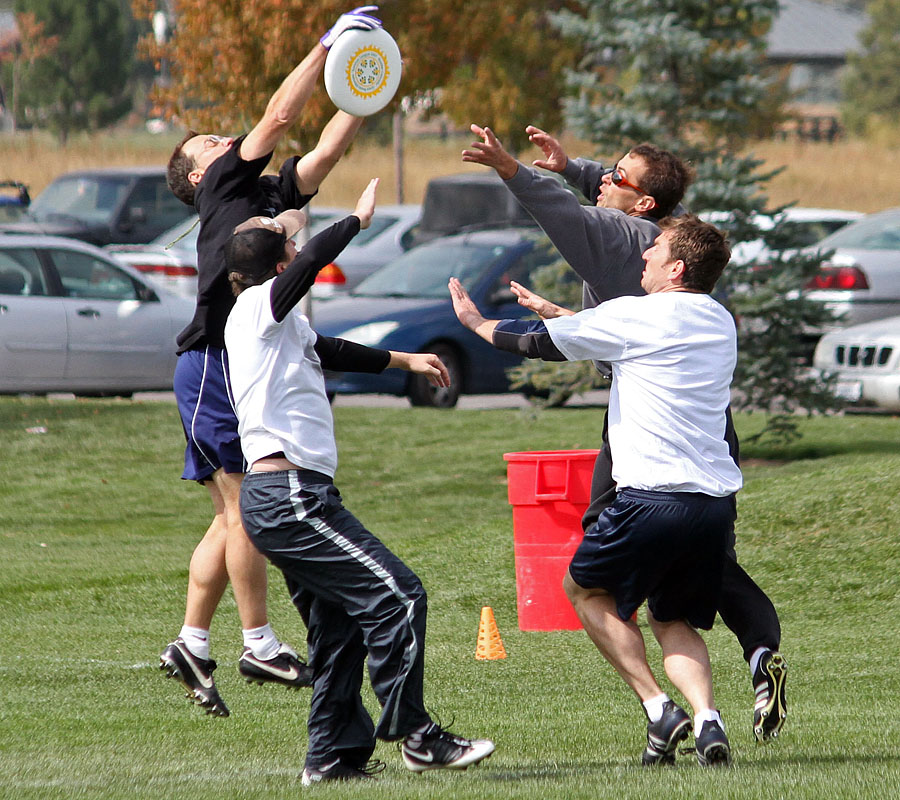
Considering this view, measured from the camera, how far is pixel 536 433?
14062 millimetres

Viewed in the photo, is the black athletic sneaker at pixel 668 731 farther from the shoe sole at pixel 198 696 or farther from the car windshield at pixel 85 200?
the car windshield at pixel 85 200

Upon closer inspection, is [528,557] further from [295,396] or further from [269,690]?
[295,396]

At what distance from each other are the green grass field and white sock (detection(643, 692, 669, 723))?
191mm

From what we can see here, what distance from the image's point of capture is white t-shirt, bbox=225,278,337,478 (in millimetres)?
4855

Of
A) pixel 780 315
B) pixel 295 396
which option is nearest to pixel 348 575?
pixel 295 396

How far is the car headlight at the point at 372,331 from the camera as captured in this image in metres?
15.3

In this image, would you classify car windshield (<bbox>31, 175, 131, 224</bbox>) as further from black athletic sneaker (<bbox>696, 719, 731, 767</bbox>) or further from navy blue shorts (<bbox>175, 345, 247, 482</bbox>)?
black athletic sneaker (<bbox>696, 719, 731, 767</bbox>)

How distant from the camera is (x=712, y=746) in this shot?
16.4 feet

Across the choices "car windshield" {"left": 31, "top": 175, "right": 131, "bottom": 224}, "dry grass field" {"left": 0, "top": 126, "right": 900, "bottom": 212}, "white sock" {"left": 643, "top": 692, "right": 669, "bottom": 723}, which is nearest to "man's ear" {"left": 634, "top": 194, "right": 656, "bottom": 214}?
Answer: "white sock" {"left": 643, "top": 692, "right": 669, "bottom": 723}

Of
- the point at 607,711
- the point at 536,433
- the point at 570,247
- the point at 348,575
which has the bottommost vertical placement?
the point at 536,433

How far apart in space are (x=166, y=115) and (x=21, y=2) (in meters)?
30.3

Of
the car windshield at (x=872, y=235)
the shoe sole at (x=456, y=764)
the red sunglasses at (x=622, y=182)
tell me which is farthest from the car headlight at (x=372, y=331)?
the shoe sole at (x=456, y=764)

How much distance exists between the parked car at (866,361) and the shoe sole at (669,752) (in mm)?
8587

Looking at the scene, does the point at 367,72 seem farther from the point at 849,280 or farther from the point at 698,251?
the point at 849,280
